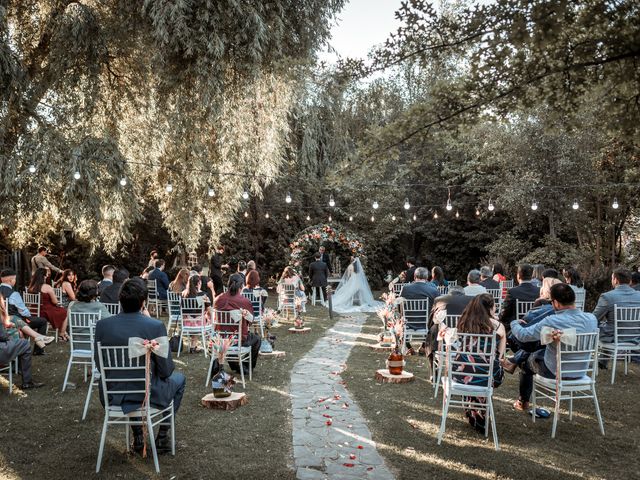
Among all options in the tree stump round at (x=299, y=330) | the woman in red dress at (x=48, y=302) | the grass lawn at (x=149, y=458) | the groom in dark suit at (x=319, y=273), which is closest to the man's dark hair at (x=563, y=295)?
the grass lawn at (x=149, y=458)

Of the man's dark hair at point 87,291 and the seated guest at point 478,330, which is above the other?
the man's dark hair at point 87,291

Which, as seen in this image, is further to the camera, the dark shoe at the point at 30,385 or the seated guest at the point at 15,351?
the dark shoe at the point at 30,385

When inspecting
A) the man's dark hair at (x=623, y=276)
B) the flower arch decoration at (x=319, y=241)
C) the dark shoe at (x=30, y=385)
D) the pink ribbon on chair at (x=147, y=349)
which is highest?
the flower arch decoration at (x=319, y=241)

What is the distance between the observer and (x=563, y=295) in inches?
203

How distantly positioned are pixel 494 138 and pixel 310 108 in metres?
7.26

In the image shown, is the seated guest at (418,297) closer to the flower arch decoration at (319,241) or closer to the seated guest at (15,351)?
the seated guest at (15,351)

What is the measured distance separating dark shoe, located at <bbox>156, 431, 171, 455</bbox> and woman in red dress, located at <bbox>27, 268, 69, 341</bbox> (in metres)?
5.83

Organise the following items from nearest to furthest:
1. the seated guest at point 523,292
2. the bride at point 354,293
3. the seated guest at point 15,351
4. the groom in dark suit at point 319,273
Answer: the seated guest at point 15,351
the seated guest at point 523,292
the groom in dark suit at point 319,273
the bride at point 354,293

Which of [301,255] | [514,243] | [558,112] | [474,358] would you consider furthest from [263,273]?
[558,112]

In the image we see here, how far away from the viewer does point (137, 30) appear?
10.3 metres

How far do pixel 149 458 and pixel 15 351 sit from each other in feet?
8.53

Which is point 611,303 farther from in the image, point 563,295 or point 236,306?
point 236,306

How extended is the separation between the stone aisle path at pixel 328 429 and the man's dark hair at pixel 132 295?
1790mm

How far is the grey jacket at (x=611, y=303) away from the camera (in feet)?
24.0
